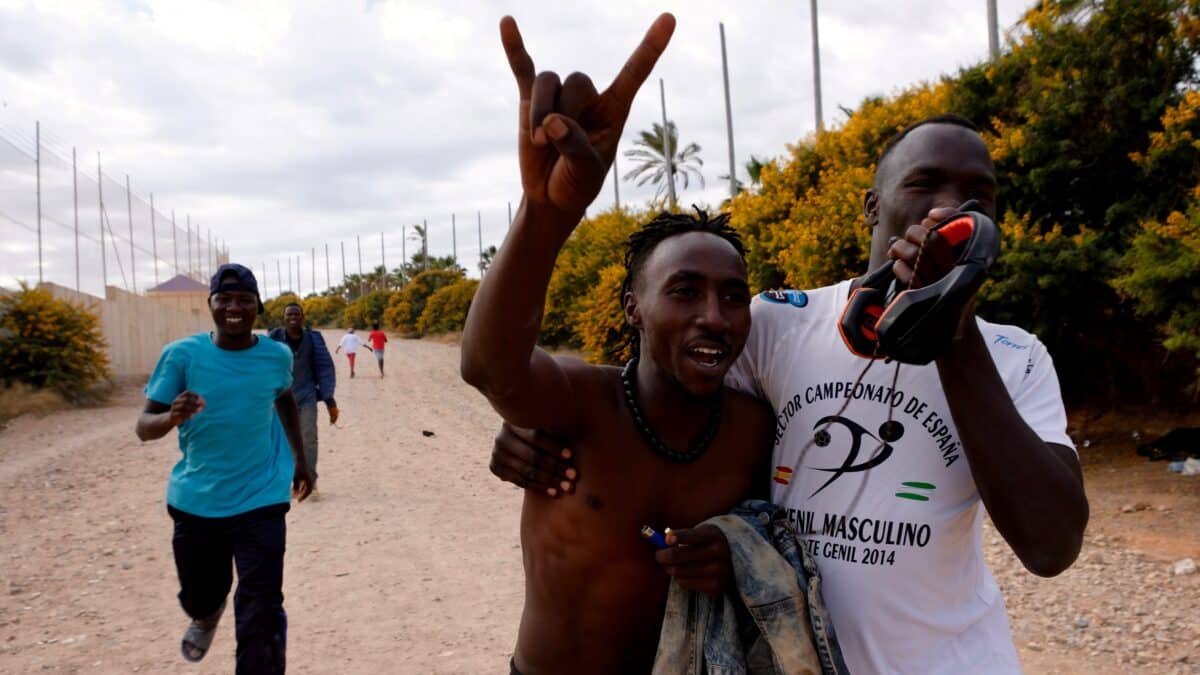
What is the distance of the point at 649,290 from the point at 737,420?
358mm

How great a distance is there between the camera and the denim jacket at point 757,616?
65.5 inches

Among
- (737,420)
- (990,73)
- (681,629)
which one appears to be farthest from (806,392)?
(990,73)

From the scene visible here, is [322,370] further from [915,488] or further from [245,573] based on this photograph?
[915,488]

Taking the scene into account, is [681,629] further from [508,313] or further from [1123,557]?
[1123,557]

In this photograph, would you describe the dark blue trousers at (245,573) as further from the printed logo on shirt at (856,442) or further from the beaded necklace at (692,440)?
the printed logo on shirt at (856,442)

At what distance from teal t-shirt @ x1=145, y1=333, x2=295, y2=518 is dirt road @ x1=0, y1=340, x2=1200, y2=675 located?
3.74 ft

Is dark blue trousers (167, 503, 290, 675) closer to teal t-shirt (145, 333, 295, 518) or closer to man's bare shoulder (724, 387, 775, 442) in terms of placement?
teal t-shirt (145, 333, 295, 518)

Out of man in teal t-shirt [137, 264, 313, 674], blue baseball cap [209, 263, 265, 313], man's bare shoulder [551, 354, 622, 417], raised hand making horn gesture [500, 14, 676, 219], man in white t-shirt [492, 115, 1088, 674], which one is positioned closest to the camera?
raised hand making horn gesture [500, 14, 676, 219]

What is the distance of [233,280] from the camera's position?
180 inches

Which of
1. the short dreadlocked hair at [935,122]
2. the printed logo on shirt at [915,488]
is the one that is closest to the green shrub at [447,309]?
the short dreadlocked hair at [935,122]

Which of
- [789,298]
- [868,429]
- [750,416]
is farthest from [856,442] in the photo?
[789,298]

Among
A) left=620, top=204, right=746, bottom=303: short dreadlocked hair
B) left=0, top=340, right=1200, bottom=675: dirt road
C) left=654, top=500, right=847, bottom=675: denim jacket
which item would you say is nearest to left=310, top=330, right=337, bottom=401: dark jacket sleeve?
left=0, top=340, right=1200, bottom=675: dirt road

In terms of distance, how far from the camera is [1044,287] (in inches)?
306

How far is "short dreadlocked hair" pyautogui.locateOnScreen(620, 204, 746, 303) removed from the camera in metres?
2.08
